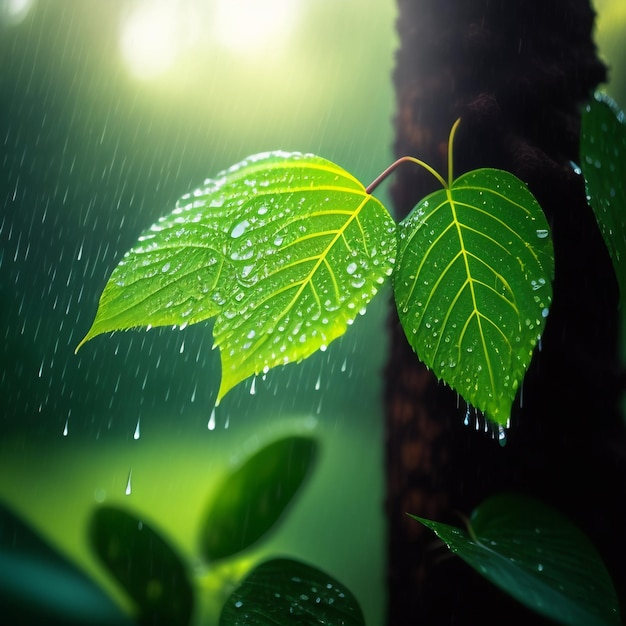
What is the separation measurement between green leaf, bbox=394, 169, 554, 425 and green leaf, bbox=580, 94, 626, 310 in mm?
50

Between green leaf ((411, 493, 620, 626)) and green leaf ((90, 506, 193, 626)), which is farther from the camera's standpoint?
green leaf ((90, 506, 193, 626))

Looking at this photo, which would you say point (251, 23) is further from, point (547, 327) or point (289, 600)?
point (289, 600)

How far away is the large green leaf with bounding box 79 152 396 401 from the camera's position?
0.29m

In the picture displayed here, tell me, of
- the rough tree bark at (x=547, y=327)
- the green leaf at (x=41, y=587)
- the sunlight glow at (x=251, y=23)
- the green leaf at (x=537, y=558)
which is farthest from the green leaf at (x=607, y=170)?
the green leaf at (x=41, y=587)

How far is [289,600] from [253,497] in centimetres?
15

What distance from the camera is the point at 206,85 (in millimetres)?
688

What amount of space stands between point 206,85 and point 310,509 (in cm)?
53

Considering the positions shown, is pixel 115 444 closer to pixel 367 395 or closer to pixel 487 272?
pixel 367 395

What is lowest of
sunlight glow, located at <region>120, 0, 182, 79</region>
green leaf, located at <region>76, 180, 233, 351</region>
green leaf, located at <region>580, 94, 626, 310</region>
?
green leaf, located at <region>76, 180, 233, 351</region>

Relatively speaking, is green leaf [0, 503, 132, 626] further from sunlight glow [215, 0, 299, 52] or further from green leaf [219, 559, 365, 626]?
sunlight glow [215, 0, 299, 52]

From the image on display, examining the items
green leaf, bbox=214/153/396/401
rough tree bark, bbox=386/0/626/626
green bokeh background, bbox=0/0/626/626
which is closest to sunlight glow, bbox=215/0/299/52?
green bokeh background, bbox=0/0/626/626

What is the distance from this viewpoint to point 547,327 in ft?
1.43

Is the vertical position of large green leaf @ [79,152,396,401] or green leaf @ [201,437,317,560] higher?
large green leaf @ [79,152,396,401]

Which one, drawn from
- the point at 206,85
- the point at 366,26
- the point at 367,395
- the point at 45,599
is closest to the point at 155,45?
the point at 206,85
